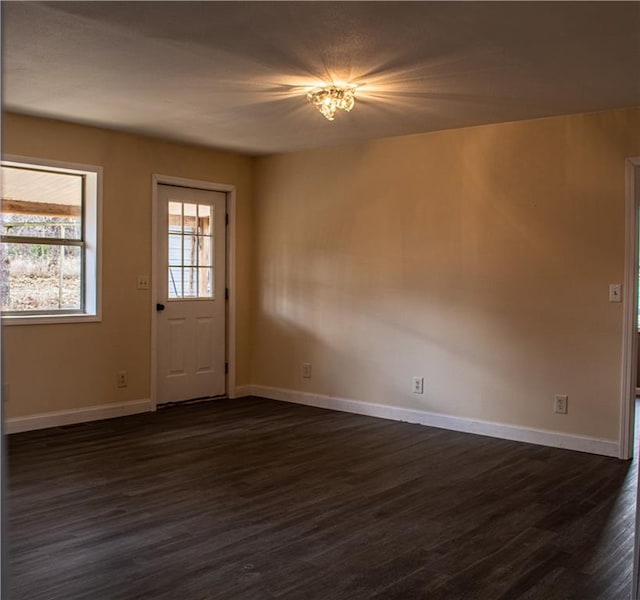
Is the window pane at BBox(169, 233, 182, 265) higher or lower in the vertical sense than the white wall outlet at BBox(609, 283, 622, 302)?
higher

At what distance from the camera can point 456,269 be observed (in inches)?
205

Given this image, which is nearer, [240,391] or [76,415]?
[76,415]

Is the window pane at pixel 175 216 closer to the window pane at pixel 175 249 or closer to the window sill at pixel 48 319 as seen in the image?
the window pane at pixel 175 249

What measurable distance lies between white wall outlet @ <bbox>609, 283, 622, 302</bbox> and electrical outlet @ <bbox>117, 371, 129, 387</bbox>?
383 cm

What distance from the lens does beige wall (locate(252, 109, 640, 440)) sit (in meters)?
4.54

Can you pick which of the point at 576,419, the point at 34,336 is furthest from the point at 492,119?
the point at 34,336

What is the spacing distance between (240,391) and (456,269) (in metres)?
2.59

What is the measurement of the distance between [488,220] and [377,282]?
3.73ft

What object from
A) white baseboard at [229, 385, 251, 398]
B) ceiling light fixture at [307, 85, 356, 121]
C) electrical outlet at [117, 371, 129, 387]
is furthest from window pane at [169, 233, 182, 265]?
ceiling light fixture at [307, 85, 356, 121]

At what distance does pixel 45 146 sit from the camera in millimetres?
5023

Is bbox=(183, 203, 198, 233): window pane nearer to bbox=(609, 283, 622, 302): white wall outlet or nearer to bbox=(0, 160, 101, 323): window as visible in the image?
bbox=(0, 160, 101, 323): window

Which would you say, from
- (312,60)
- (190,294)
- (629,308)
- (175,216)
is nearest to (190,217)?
(175,216)

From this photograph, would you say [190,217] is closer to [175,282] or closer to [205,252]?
[205,252]

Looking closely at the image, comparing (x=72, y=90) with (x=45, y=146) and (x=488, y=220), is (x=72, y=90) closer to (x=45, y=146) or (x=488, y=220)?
(x=45, y=146)
